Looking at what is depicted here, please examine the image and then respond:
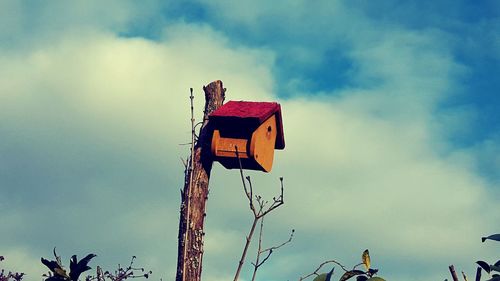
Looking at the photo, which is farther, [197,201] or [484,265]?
[197,201]

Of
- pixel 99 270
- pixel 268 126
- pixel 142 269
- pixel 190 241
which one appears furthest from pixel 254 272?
pixel 268 126

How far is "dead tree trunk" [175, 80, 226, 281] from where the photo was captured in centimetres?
538

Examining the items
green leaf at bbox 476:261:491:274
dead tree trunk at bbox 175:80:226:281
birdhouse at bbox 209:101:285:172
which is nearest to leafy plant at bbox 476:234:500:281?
green leaf at bbox 476:261:491:274

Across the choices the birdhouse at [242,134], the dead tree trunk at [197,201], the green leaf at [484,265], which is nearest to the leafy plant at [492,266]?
the green leaf at [484,265]

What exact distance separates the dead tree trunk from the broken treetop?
0.11 metres

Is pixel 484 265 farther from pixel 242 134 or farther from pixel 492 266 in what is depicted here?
pixel 242 134

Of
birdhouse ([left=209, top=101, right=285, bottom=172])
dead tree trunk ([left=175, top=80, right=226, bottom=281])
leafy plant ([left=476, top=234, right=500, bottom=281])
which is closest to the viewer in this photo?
leafy plant ([left=476, top=234, right=500, bottom=281])

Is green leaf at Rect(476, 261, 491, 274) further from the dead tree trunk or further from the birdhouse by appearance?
the birdhouse

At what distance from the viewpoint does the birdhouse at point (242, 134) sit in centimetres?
616

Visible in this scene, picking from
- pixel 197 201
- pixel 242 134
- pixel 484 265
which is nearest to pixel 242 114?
pixel 242 134

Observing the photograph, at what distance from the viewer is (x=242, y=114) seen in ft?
20.7

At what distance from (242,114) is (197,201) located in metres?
1.06

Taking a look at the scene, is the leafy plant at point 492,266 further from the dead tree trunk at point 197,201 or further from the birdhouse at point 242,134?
the birdhouse at point 242,134

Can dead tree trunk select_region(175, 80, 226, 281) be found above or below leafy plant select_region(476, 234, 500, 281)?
above
